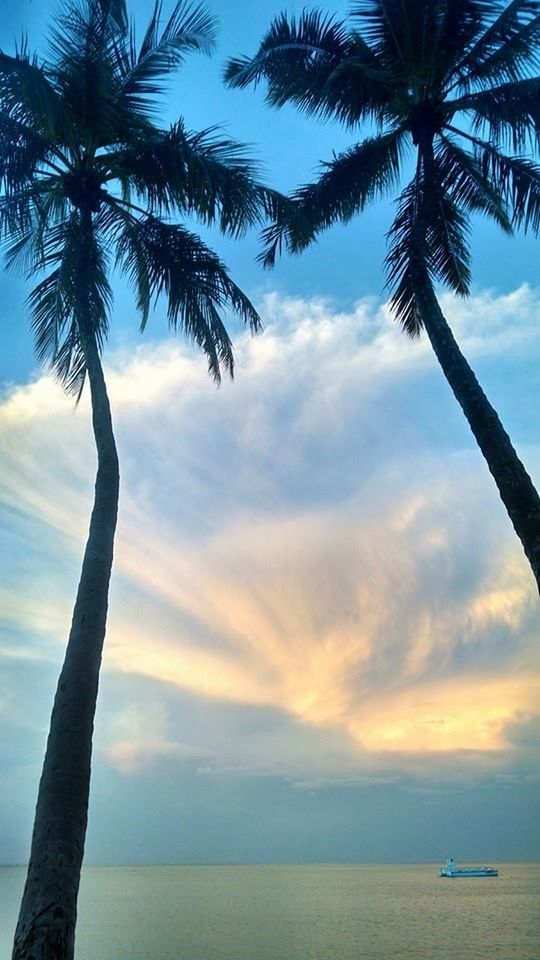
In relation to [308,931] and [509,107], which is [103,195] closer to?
[509,107]

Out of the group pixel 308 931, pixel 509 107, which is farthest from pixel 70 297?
pixel 308 931

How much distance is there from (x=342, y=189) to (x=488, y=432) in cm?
628

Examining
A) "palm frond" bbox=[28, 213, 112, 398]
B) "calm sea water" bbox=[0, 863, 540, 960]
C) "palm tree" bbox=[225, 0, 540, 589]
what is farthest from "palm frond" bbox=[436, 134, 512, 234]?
"calm sea water" bbox=[0, 863, 540, 960]

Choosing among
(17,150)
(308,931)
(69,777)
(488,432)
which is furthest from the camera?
(308,931)

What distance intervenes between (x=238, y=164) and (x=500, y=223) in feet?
18.1

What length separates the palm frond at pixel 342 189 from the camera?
508 inches

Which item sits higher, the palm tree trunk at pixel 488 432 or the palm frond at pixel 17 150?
the palm frond at pixel 17 150

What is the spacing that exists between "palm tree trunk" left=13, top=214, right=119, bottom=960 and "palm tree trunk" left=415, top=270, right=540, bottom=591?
5.19 meters

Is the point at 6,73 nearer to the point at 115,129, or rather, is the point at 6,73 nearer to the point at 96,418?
the point at 115,129

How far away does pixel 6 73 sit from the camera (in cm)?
987

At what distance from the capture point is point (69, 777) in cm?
697

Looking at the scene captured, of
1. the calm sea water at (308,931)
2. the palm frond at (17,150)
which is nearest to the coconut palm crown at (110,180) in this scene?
the palm frond at (17,150)

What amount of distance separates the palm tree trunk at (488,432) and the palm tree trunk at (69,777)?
519 centimetres

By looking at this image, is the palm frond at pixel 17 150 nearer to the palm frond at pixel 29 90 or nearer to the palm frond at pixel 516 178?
the palm frond at pixel 29 90
